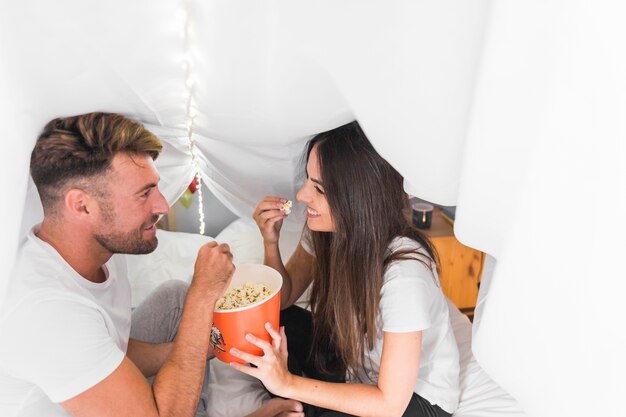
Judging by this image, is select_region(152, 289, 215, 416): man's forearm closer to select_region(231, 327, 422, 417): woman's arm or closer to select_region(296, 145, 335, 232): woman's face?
select_region(231, 327, 422, 417): woman's arm

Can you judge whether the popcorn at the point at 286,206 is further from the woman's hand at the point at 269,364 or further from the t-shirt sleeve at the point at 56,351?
the t-shirt sleeve at the point at 56,351

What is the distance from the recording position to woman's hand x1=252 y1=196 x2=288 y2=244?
4.27 feet

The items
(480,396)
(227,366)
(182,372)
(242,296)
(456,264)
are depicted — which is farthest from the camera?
(456,264)

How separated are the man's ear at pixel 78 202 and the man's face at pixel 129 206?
0.8 inches

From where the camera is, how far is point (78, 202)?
1004 mm

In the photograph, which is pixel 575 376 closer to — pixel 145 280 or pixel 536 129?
pixel 536 129

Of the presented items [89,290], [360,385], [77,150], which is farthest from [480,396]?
[77,150]

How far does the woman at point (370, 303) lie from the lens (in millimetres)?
1020

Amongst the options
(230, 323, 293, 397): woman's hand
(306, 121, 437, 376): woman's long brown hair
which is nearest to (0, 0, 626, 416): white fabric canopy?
(306, 121, 437, 376): woman's long brown hair

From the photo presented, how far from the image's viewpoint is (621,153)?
0.47 m

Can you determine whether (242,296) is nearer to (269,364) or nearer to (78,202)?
(269,364)

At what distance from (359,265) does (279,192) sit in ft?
1.27

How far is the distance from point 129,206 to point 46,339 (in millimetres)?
308

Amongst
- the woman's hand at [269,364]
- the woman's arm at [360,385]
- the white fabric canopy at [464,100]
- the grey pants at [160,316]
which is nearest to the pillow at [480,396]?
the woman's arm at [360,385]
